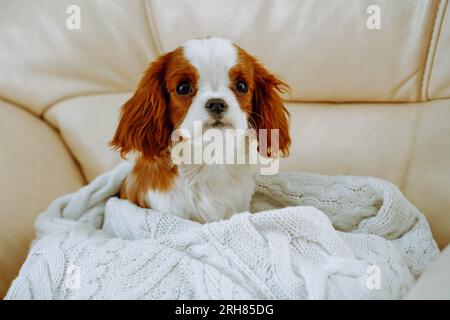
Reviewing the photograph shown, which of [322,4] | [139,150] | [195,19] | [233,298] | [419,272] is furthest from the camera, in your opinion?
[195,19]

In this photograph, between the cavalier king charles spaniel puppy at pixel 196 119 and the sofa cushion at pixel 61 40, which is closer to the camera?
the cavalier king charles spaniel puppy at pixel 196 119

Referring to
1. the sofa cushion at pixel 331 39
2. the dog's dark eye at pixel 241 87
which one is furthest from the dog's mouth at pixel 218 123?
the sofa cushion at pixel 331 39

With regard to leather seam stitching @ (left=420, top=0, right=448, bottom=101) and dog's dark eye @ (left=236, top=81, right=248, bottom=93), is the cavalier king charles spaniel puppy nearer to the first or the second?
dog's dark eye @ (left=236, top=81, right=248, bottom=93)

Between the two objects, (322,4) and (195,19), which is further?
(195,19)

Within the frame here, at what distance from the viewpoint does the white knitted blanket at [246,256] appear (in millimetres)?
827

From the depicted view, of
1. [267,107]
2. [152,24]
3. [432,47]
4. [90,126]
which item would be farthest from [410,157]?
[90,126]

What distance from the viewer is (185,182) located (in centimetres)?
116

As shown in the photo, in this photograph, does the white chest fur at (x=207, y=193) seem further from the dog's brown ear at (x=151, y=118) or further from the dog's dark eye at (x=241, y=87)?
the dog's dark eye at (x=241, y=87)

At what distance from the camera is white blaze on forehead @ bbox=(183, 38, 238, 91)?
3.35 ft

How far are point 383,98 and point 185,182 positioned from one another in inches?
24.2

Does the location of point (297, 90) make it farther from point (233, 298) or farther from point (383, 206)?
point (233, 298)

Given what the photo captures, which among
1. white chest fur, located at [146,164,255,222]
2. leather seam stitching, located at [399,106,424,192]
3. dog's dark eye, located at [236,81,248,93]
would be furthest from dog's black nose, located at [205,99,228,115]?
leather seam stitching, located at [399,106,424,192]

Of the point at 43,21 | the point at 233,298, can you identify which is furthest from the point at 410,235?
the point at 43,21

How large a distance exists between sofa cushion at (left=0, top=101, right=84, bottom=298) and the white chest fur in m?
0.36
